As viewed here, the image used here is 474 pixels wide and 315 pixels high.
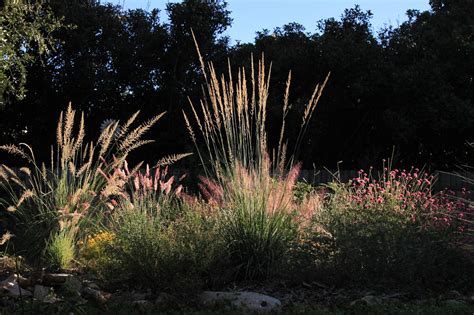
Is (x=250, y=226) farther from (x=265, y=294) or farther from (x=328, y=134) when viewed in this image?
(x=328, y=134)

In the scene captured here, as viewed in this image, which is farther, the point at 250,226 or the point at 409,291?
the point at 250,226

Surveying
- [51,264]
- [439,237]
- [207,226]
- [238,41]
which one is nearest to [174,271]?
[207,226]

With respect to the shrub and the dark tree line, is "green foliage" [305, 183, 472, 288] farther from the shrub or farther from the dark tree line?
the dark tree line

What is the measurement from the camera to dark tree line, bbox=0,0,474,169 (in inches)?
546

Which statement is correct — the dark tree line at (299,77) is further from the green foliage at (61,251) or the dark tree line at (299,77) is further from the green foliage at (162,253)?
the green foliage at (162,253)

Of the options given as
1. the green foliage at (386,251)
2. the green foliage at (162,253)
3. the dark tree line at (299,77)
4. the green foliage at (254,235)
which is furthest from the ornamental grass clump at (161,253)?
the dark tree line at (299,77)

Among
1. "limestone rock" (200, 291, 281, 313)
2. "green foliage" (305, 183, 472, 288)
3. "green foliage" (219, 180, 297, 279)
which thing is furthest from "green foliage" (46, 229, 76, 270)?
"green foliage" (305, 183, 472, 288)

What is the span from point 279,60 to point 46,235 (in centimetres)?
849

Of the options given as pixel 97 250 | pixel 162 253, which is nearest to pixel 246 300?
pixel 162 253

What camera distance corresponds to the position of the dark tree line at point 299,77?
546 inches

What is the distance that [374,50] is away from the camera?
1417 cm

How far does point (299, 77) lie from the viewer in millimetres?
14703

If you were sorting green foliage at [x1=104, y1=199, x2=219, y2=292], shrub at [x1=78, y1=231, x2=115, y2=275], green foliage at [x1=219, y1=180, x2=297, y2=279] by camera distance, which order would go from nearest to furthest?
green foliage at [x1=104, y1=199, x2=219, y2=292], green foliage at [x1=219, y1=180, x2=297, y2=279], shrub at [x1=78, y1=231, x2=115, y2=275]

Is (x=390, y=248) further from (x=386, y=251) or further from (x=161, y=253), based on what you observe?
(x=161, y=253)
